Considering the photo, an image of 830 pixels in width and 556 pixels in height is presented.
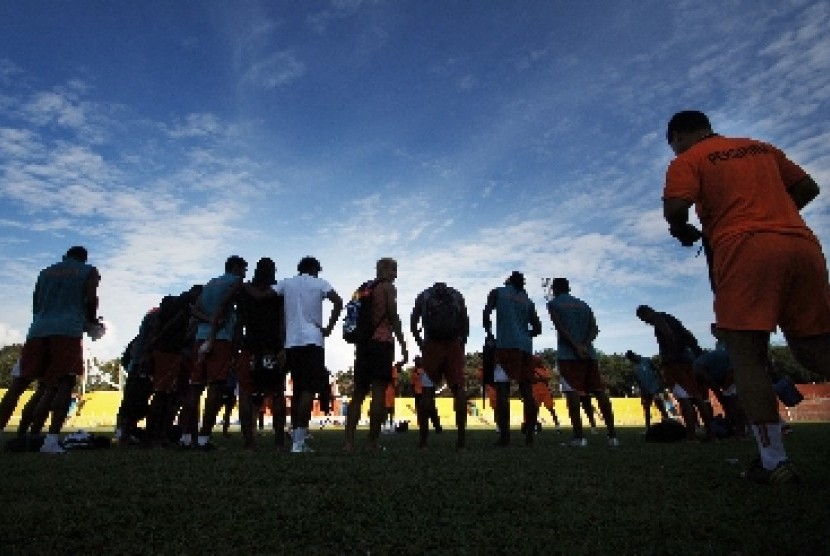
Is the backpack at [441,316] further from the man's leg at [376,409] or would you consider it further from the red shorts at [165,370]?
the red shorts at [165,370]

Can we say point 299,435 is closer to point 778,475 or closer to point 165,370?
point 165,370

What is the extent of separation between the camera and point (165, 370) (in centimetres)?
728

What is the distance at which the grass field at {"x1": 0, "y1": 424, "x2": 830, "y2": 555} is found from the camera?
1.89 m

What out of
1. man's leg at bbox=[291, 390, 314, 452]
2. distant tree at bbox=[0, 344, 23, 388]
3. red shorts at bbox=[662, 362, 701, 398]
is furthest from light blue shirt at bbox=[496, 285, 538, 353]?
distant tree at bbox=[0, 344, 23, 388]

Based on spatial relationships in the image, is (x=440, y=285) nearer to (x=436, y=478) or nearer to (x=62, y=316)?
(x=436, y=478)

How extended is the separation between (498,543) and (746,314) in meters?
2.09

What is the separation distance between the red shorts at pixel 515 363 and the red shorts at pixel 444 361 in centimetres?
118

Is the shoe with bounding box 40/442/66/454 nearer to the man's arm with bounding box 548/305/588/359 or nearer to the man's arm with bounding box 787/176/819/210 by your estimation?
the man's arm with bounding box 548/305/588/359

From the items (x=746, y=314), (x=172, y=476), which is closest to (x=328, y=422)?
(x=172, y=476)

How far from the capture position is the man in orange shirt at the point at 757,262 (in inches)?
119

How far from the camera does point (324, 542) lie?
1.93 meters

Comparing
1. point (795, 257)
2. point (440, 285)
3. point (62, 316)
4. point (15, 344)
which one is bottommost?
point (795, 257)

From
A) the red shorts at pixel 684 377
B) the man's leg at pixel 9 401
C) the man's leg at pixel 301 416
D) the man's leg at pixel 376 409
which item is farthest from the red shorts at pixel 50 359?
the red shorts at pixel 684 377

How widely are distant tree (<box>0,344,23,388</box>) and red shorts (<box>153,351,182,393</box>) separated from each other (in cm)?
8011
